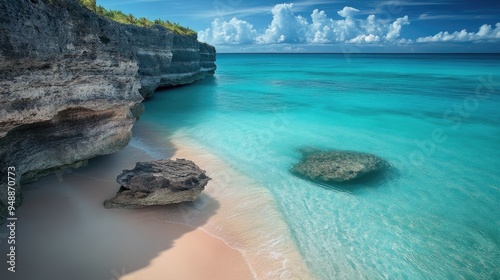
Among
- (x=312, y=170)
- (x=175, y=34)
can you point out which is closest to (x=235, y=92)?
(x=175, y=34)

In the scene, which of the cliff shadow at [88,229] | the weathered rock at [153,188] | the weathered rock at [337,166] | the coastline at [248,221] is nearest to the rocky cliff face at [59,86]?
the cliff shadow at [88,229]

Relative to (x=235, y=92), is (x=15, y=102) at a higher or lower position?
higher

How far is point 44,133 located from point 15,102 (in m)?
1.77

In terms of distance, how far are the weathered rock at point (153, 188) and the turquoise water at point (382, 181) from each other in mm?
2817

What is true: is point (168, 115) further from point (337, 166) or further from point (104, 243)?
point (104, 243)

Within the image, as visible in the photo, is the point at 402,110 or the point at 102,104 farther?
the point at 402,110

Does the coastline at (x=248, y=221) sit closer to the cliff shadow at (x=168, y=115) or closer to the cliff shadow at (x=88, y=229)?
the cliff shadow at (x=88, y=229)

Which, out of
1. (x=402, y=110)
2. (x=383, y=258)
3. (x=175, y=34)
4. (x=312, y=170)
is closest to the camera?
(x=383, y=258)

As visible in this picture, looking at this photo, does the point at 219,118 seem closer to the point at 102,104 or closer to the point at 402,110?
the point at 102,104

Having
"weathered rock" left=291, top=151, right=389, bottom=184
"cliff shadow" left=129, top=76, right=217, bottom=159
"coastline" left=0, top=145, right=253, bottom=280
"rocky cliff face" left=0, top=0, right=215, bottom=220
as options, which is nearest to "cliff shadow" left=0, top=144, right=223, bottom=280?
"coastline" left=0, top=145, right=253, bottom=280

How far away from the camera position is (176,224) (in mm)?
7352

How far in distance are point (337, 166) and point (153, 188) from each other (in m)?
6.94

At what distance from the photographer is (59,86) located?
23.8 ft

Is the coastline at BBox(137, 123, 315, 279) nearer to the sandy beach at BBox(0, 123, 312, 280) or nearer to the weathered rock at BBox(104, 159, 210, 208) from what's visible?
the sandy beach at BBox(0, 123, 312, 280)
